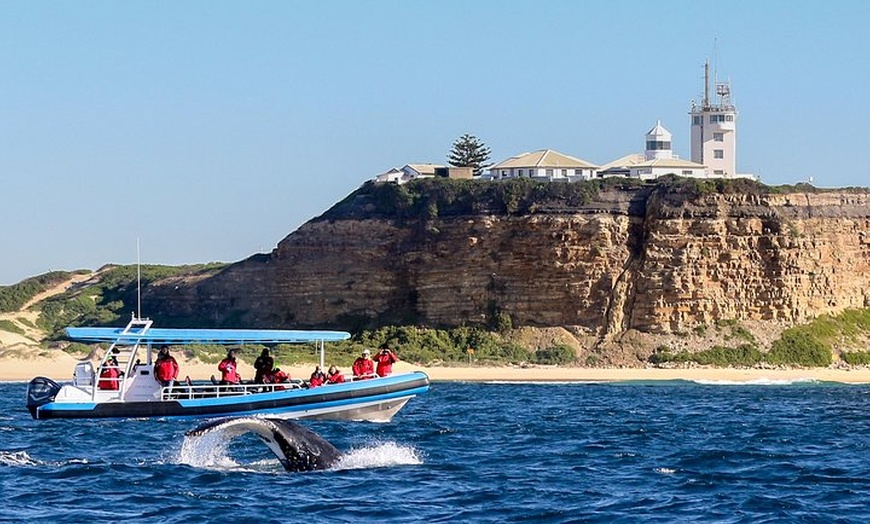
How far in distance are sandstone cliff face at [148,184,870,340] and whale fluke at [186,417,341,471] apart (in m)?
48.3

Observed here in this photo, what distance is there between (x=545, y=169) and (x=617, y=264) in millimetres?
10694

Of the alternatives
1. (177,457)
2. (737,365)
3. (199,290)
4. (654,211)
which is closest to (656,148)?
(654,211)

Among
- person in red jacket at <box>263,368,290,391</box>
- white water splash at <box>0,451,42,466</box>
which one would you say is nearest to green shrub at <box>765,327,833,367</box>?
person in red jacket at <box>263,368,290,391</box>

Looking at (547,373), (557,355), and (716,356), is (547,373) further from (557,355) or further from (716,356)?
(716,356)

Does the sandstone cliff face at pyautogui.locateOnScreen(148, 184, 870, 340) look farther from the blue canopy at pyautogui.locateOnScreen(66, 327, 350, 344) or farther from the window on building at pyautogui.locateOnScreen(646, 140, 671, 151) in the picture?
the blue canopy at pyautogui.locateOnScreen(66, 327, 350, 344)

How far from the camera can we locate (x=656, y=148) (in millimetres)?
87375

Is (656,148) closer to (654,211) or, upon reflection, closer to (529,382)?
(654,211)

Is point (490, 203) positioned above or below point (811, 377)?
above

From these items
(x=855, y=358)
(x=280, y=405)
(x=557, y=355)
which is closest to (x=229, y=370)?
(x=280, y=405)

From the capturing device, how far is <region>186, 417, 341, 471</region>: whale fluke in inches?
894

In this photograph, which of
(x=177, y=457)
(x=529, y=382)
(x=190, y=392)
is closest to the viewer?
(x=177, y=457)

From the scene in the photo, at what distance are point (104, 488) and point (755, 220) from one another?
52.7 meters

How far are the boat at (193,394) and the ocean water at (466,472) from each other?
0.45 meters

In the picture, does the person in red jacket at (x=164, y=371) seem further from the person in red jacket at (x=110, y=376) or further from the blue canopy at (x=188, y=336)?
the person in red jacket at (x=110, y=376)
